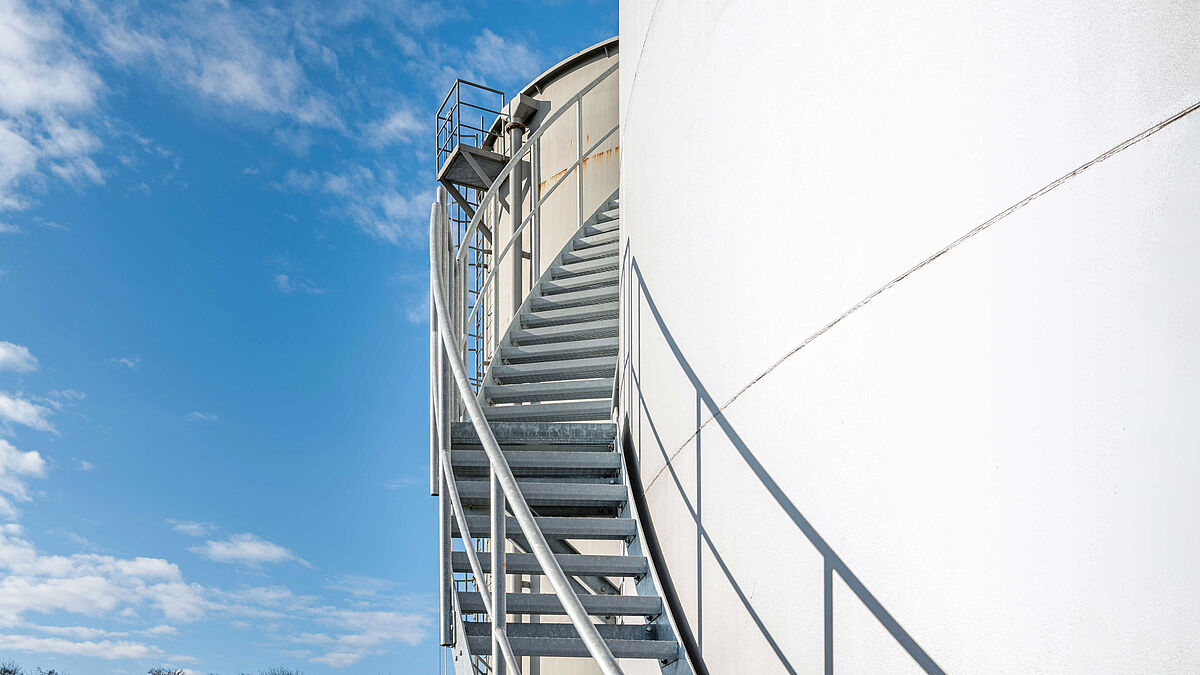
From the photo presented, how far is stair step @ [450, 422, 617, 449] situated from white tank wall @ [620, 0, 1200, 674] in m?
2.47

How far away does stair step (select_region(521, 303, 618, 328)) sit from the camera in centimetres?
814

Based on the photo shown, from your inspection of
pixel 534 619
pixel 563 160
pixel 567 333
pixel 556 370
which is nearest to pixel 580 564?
pixel 556 370

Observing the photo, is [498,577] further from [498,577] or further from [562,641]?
[562,641]

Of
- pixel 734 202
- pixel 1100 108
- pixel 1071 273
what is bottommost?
pixel 1071 273

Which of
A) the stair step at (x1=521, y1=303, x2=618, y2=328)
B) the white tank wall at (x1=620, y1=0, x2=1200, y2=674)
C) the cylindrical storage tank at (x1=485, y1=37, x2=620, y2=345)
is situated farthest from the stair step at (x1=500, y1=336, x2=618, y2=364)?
the white tank wall at (x1=620, y1=0, x2=1200, y2=674)

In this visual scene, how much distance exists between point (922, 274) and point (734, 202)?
1.46m

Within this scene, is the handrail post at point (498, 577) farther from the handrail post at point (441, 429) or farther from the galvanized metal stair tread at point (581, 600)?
the galvanized metal stair tread at point (581, 600)

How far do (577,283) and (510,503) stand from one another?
5.35m

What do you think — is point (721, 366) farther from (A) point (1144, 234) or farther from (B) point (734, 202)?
(A) point (1144, 234)

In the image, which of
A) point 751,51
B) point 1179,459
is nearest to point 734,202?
point 751,51

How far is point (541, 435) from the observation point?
20.8 ft

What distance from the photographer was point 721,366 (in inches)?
157

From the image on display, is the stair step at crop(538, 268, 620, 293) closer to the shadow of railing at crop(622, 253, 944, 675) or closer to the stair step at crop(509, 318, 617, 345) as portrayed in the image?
the stair step at crop(509, 318, 617, 345)

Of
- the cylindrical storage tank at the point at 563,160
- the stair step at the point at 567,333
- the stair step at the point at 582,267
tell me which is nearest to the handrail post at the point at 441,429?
the stair step at the point at 567,333
